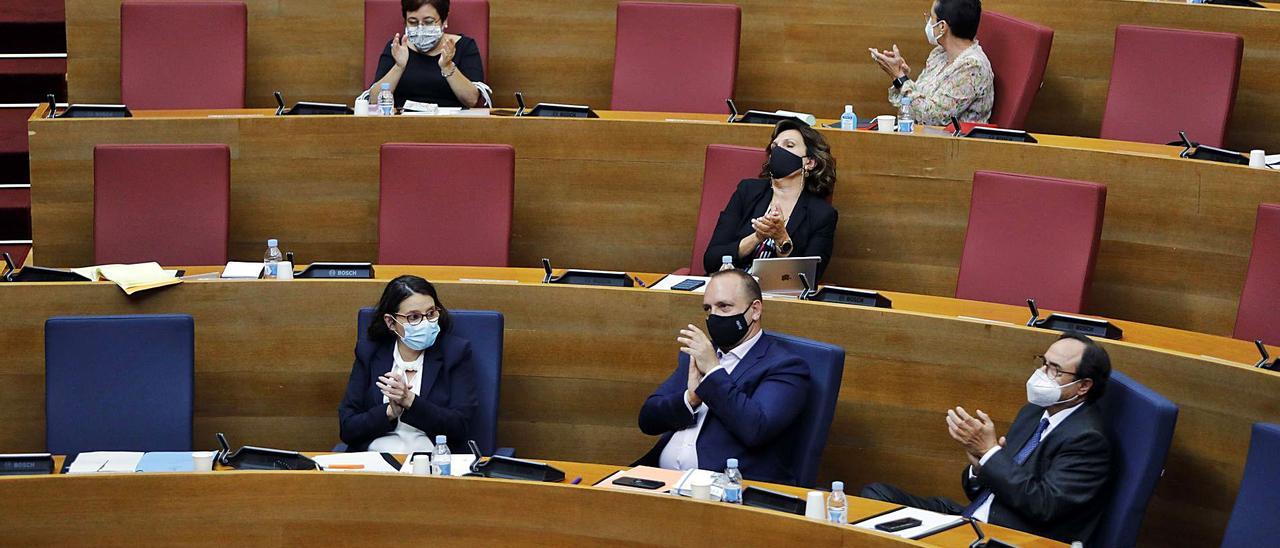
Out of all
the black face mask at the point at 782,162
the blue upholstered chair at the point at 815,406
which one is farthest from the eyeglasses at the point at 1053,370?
the black face mask at the point at 782,162

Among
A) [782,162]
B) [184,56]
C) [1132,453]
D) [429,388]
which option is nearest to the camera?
[1132,453]

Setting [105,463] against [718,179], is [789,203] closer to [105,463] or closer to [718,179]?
[718,179]

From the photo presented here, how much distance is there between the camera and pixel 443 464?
9.20ft

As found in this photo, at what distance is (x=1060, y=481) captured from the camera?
108 inches

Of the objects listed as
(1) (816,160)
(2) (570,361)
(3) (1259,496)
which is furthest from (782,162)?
(3) (1259,496)

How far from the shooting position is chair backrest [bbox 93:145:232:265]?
3.92m

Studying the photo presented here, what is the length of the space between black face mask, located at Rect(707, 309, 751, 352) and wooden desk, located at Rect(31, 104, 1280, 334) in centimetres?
100

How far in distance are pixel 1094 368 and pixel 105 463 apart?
68.9 inches

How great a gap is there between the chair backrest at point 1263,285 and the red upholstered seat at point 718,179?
114 centimetres

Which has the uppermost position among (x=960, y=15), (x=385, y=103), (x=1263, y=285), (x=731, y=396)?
(x=960, y=15)

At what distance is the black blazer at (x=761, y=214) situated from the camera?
3.75 m

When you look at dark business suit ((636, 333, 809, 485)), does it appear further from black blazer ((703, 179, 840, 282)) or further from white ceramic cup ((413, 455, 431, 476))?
black blazer ((703, 179, 840, 282))

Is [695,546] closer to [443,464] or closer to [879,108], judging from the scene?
[443,464]

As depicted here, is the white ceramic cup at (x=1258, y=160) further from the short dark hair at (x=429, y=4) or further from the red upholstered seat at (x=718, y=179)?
the short dark hair at (x=429, y=4)
